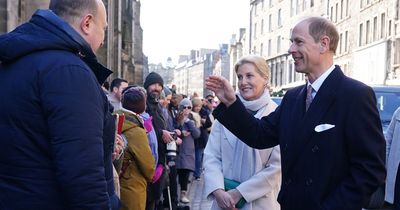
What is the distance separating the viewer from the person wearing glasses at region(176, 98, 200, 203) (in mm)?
9000

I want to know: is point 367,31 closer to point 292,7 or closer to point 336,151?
point 292,7

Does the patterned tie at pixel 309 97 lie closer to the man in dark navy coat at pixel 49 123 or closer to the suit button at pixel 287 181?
the suit button at pixel 287 181

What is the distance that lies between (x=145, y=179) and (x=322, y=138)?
2.92 meters

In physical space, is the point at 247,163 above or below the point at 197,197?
above

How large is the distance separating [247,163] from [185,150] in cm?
536

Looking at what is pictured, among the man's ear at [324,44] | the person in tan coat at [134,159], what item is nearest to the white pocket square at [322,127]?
the man's ear at [324,44]

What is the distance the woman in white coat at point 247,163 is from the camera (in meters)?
3.66

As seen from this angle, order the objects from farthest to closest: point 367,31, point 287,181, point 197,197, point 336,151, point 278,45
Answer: point 278,45 → point 367,31 → point 197,197 → point 287,181 → point 336,151

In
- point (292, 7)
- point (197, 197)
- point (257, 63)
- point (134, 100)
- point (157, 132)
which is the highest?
point (292, 7)

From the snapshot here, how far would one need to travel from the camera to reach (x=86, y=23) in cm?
250

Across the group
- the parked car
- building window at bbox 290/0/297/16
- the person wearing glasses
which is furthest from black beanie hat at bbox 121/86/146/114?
building window at bbox 290/0/297/16

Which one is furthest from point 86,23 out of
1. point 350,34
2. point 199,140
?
point 350,34

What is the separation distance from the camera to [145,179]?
5215mm

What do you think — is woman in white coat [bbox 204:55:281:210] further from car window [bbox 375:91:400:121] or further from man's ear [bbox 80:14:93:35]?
car window [bbox 375:91:400:121]
